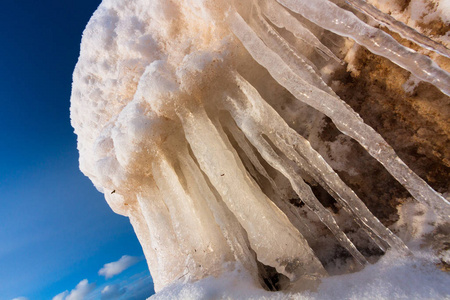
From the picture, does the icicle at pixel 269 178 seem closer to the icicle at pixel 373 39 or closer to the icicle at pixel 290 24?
the icicle at pixel 290 24

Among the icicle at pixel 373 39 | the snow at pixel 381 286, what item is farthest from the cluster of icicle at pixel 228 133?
the snow at pixel 381 286

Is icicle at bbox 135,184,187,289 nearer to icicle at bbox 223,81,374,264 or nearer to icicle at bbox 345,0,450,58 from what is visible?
icicle at bbox 223,81,374,264

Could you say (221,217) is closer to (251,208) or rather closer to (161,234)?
(251,208)

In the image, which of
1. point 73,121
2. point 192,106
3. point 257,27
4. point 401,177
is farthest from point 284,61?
point 73,121

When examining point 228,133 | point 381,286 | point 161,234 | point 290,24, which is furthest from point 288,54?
point 161,234

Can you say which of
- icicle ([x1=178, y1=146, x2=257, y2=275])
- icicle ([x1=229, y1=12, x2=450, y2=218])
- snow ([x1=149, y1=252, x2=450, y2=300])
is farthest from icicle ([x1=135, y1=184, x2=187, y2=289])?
icicle ([x1=229, y1=12, x2=450, y2=218])

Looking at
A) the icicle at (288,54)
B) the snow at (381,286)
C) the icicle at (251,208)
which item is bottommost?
the snow at (381,286)

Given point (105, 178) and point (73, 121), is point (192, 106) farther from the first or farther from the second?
point (73, 121)
